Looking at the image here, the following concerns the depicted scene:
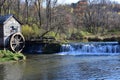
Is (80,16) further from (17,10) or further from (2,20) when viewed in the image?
(2,20)

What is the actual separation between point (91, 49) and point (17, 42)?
1132cm

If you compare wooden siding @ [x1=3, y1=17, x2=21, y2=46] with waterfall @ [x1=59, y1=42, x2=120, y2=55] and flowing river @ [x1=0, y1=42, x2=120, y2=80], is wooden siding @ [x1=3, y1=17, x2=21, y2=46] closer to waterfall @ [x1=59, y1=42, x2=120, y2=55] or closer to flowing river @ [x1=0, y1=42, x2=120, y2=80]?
Answer: flowing river @ [x1=0, y1=42, x2=120, y2=80]

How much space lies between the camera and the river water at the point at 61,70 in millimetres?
31522

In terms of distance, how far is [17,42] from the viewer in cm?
5288

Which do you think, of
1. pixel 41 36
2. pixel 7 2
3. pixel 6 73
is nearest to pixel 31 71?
pixel 6 73

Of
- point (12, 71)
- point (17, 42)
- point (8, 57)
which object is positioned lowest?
point (12, 71)

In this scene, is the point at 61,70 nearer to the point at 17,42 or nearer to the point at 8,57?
the point at 8,57

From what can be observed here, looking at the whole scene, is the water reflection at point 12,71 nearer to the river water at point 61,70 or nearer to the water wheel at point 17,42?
the river water at point 61,70

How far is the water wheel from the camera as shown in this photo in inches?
2026

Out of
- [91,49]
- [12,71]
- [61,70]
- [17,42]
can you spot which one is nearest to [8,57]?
[17,42]

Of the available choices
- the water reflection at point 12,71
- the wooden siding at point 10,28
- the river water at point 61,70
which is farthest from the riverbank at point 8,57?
the wooden siding at point 10,28

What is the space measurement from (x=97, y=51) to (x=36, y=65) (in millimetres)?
16226


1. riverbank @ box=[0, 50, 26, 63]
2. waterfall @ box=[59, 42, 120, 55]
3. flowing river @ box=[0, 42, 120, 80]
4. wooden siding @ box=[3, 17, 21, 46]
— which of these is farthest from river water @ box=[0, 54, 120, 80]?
waterfall @ box=[59, 42, 120, 55]

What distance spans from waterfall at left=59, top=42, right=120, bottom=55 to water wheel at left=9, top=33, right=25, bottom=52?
Result: 20.8 feet
